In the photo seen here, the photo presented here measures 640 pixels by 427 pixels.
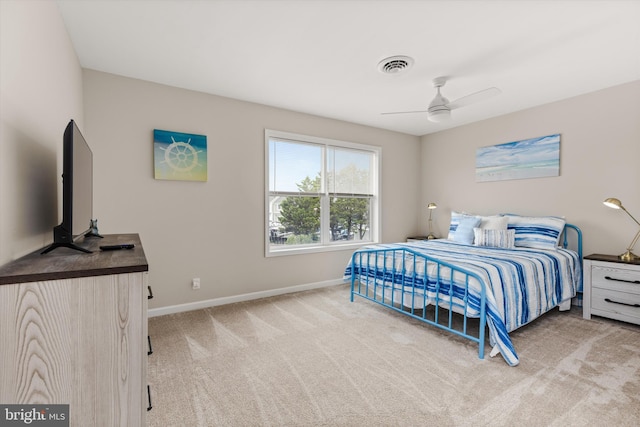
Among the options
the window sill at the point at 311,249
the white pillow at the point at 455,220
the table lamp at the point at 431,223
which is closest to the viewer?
the window sill at the point at 311,249

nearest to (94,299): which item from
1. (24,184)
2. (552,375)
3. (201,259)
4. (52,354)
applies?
(52,354)

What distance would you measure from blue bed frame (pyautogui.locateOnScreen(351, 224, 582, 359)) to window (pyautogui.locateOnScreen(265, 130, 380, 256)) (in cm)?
92

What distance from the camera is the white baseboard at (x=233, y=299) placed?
3.18 metres

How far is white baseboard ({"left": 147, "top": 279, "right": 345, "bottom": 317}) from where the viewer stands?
10.4ft

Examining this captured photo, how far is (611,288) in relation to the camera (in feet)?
9.82

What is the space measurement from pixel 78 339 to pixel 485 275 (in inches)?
99.8

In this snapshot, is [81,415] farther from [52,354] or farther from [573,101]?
[573,101]

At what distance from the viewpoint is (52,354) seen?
93 cm

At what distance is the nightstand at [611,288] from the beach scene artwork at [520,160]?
1.21 meters

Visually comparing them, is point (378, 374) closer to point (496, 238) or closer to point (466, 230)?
point (496, 238)

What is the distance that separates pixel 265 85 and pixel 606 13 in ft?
9.08

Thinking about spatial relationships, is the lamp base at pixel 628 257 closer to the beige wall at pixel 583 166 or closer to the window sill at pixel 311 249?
the beige wall at pixel 583 166

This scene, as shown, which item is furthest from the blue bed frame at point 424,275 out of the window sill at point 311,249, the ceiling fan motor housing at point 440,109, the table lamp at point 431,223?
the table lamp at point 431,223

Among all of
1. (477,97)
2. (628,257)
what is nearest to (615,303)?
(628,257)
